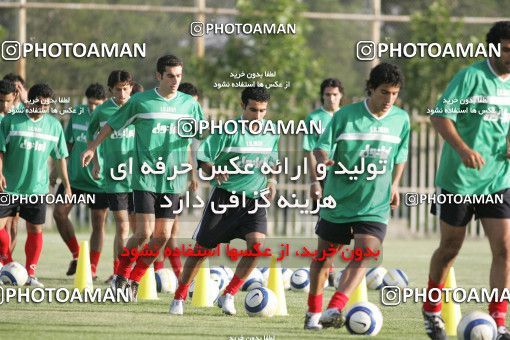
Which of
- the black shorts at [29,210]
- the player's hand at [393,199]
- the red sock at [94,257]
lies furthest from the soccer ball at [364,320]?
the red sock at [94,257]

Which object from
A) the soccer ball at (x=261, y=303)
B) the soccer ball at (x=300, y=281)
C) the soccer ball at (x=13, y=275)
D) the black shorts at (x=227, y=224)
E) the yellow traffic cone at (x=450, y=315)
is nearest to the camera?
the yellow traffic cone at (x=450, y=315)

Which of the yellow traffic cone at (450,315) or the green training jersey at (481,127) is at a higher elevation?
the green training jersey at (481,127)

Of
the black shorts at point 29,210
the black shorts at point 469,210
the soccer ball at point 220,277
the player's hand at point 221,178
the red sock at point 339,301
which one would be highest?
the player's hand at point 221,178

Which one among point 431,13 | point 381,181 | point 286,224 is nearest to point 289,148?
point 286,224

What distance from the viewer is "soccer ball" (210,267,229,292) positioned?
41.5 ft

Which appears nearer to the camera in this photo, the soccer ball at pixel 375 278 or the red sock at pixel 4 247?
the soccer ball at pixel 375 278

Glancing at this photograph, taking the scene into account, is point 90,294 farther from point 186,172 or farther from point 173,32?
point 173,32

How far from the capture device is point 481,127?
29.9 ft

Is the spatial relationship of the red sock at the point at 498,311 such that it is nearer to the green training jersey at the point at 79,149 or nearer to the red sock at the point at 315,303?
the red sock at the point at 315,303

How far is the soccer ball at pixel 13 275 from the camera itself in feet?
43.9

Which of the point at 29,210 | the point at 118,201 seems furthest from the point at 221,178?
the point at 29,210

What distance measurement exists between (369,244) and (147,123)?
2942 mm

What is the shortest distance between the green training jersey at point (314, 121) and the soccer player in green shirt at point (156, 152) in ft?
7.02

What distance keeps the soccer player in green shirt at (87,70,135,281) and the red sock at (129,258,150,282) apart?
5.44 feet
